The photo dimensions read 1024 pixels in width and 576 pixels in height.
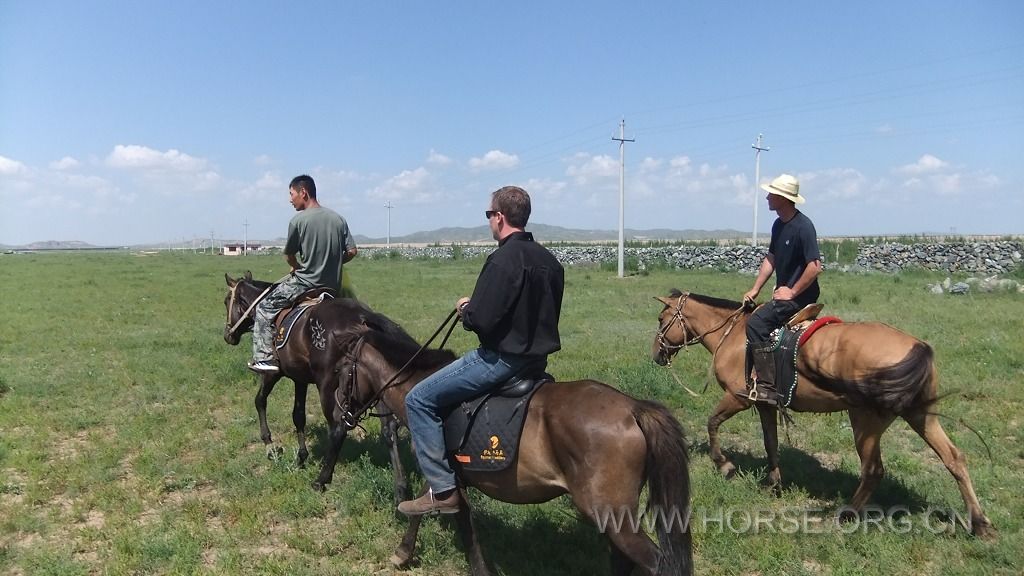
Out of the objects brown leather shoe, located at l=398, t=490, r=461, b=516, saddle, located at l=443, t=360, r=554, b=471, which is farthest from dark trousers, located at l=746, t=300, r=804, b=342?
brown leather shoe, located at l=398, t=490, r=461, b=516

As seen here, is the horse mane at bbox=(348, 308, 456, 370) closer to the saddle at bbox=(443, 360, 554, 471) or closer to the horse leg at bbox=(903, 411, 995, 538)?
the saddle at bbox=(443, 360, 554, 471)

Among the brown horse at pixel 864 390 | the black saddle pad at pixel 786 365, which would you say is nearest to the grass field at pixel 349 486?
the brown horse at pixel 864 390

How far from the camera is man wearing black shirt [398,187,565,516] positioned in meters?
3.63

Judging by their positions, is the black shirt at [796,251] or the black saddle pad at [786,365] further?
the black shirt at [796,251]

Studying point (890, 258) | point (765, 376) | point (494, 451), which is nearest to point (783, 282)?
point (765, 376)

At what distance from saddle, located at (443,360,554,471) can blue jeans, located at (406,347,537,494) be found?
6cm

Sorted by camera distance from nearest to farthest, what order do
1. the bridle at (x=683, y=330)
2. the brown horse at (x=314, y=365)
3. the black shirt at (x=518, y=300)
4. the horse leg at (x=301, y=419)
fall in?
1. the black shirt at (x=518, y=300)
2. the brown horse at (x=314, y=365)
3. the bridle at (x=683, y=330)
4. the horse leg at (x=301, y=419)

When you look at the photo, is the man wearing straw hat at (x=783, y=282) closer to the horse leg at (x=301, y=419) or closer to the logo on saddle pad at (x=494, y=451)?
the logo on saddle pad at (x=494, y=451)

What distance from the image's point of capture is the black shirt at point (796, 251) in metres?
5.79

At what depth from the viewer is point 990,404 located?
8.04 m

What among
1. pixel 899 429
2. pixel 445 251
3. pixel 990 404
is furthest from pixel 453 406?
pixel 445 251

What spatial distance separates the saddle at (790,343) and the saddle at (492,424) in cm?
273

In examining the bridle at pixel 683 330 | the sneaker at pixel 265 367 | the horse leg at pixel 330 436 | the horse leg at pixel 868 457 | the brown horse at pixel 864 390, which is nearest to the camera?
the brown horse at pixel 864 390

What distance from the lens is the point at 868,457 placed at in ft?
17.1
